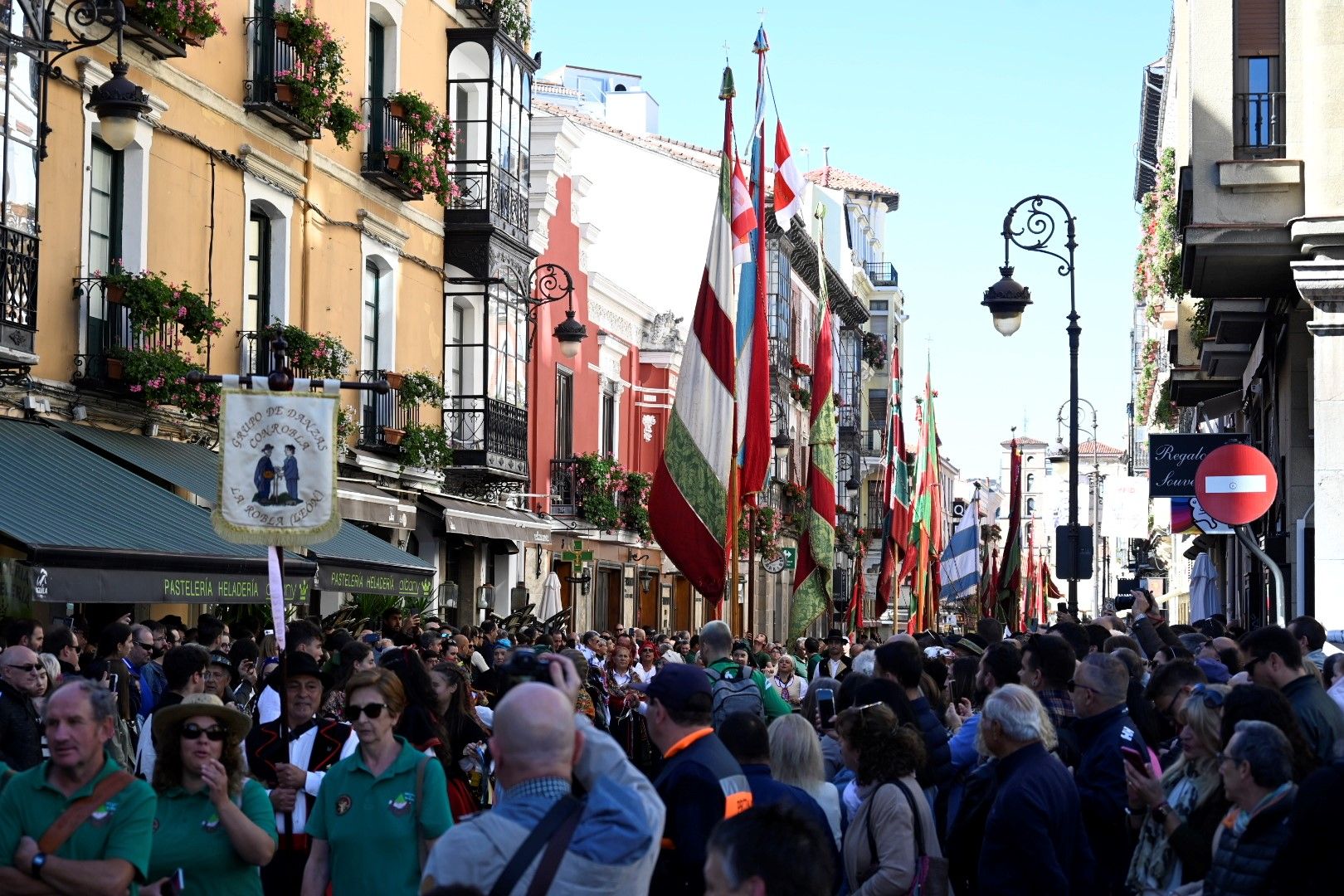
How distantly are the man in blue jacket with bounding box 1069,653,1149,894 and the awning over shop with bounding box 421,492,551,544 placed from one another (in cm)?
1866

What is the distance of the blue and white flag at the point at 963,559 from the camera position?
116 feet

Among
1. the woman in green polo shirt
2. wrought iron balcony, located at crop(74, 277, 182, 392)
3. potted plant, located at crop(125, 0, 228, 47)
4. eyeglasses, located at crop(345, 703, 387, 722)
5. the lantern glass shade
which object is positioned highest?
potted plant, located at crop(125, 0, 228, 47)

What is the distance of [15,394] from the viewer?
17.3m

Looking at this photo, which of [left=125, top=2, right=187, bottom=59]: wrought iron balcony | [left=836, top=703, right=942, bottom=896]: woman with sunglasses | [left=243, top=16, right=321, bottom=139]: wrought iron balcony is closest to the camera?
[left=836, top=703, right=942, bottom=896]: woman with sunglasses

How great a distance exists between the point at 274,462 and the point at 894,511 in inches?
1004

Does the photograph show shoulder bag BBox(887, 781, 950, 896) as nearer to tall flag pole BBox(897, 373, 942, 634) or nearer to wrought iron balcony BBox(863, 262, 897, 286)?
tall flag pole BBox(897, 373, 942, 634)

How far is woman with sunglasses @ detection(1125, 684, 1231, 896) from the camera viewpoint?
718 cm

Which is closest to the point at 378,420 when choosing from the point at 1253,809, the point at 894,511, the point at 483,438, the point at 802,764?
the point at 483,438

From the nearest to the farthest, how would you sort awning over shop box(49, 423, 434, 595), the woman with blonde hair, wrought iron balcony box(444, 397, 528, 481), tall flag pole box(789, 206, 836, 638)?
the woman with blonde hair, awning over shop box(49, 423, 434, 595), tall flag pole box(789, 206, 836, 638), wrought iron balcony box(444, 397, 528, 481)

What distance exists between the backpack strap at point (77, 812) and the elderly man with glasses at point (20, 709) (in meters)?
3.26

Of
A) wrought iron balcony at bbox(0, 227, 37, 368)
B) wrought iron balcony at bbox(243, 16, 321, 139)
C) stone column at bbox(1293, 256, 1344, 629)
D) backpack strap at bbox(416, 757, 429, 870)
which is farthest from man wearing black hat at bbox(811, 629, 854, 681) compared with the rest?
backpack strap at bbox(416, 757, 429, 870)

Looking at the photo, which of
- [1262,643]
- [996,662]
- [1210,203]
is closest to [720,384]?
[1210,203]

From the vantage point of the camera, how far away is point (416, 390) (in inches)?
1021

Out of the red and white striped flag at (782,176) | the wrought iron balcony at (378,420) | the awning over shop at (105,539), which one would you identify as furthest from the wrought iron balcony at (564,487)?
the awning over shop at (105,539)
